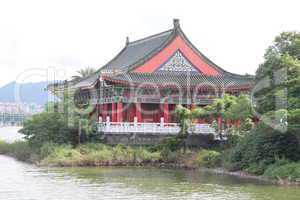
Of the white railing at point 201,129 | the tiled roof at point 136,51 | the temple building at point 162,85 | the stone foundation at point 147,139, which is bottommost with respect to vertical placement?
the stone foundation at point 147,139

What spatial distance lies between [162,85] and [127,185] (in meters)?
17.0

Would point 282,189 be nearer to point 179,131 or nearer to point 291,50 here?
point 291,50

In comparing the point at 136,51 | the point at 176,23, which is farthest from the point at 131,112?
the point at 136,51

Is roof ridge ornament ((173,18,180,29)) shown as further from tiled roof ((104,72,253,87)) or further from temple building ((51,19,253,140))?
tiled roof ((104,72,253,87))

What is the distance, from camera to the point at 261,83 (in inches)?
1247

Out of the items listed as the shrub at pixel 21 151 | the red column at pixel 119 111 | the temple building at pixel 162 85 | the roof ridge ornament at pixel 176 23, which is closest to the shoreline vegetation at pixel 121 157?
the shrub at pixel 21 151

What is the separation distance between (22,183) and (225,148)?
1380cm

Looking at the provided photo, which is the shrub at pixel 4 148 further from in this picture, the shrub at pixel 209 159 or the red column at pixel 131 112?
the shrub at pixel 209 159

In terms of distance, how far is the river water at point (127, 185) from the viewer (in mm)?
22984

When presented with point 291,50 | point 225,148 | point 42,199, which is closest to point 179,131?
point 225,148

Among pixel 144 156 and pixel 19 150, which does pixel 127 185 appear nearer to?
pixel 144 156

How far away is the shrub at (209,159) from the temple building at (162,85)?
456cm

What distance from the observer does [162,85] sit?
42406 mm

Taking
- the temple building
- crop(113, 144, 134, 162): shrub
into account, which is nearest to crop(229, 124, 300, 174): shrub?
crop(113, 144, 134, 162): shrub
